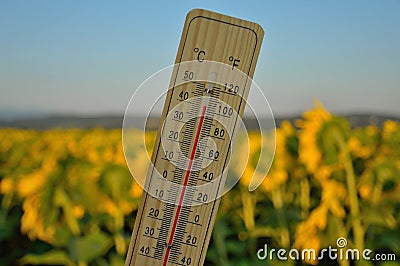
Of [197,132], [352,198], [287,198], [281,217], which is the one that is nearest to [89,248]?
[352,198]

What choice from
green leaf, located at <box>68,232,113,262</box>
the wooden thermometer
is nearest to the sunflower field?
green leaf, located at <box>68,232,113,262</box>

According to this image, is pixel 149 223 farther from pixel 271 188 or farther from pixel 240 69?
pixel 271 188

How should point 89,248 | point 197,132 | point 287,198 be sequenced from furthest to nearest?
point 287,198 < point 89,248 < point 197,132

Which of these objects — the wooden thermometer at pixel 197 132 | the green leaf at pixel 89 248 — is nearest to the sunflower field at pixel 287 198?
the green leaf at pixel 89 248

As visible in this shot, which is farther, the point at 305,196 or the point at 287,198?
the point at 287,198

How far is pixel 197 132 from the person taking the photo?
2.50 ft

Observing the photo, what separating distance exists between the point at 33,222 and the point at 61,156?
1.39 ft

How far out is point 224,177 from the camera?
2.50 feet

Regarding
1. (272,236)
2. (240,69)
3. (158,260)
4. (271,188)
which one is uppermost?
(271,188)

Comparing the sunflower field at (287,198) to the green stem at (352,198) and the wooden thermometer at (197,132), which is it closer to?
the green stem at (352,198)

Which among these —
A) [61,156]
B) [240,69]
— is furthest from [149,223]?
[61,156]

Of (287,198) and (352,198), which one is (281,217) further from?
(352,198)

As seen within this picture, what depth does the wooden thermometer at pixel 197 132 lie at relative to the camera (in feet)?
2.39

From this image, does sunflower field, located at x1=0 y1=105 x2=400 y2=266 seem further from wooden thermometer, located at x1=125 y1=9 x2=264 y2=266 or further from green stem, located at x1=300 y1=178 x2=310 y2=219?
wooden thermometer, located at x1=125 y1=9 x2=264 y2=266
